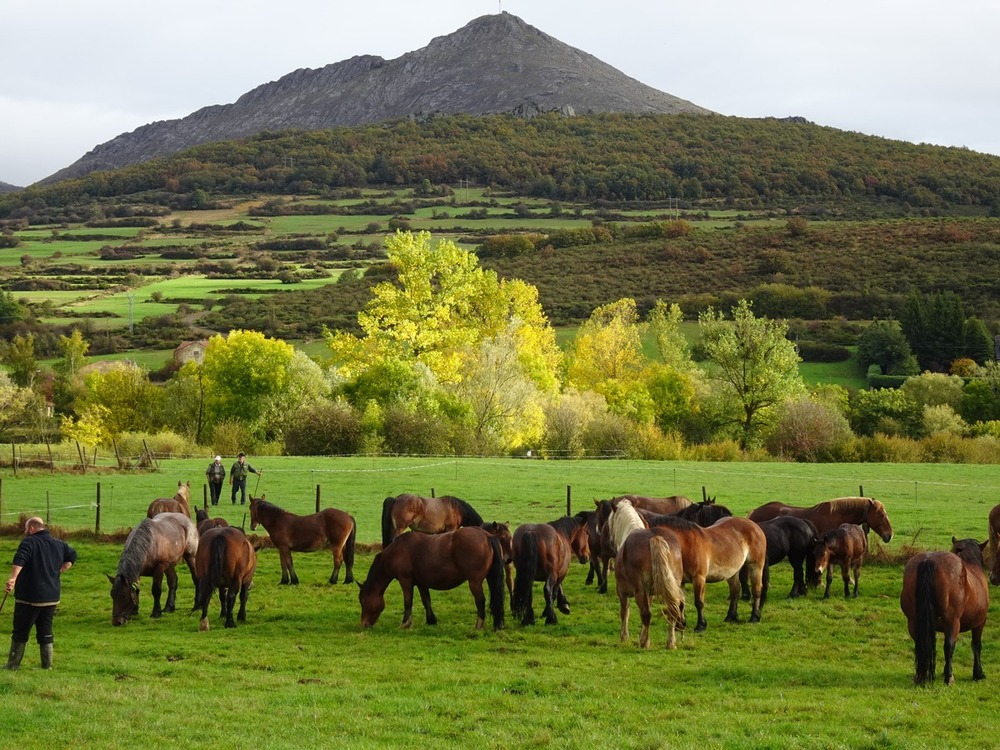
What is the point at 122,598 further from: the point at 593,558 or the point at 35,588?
the point at 593,558

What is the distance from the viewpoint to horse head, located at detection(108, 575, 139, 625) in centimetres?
1655

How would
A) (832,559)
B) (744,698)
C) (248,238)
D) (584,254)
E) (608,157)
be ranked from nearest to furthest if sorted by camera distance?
(744,698) < (832,559) < (584,254) < (248,238) < (608,157)

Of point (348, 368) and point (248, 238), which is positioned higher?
point (248, 238)

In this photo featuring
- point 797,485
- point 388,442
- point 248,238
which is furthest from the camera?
point 248,238

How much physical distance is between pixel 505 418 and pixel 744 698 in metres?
39.3

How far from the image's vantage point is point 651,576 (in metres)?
14.6

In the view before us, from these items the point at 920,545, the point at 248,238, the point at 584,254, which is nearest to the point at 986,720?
the point at 920,545

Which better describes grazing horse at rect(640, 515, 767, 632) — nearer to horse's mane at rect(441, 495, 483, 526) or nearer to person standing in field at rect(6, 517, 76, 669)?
horse's mane at rect(441, 495, 483, 526)

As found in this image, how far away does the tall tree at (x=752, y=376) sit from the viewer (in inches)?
2271

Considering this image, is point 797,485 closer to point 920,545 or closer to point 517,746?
point 920,545

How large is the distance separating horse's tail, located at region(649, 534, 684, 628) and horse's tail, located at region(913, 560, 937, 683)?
131 inches

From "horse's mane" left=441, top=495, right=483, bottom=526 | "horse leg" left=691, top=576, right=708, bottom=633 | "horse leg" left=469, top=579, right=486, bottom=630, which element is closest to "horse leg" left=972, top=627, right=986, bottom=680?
"horse leg" left=691, top=576, right=708, bottom=633

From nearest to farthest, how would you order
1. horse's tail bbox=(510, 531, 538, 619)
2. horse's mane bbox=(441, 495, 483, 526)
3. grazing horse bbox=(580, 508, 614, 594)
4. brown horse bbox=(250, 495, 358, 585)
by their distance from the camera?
horse's tail bbox=(510, 531, 538, 619) → grazing horse bbox=(580, 508, 614, 594) → brown horse bbox=(250, 495, 358, 585) → horse's mane bbox=(441, 495, 483, 526)

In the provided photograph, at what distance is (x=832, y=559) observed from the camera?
18.4 m
